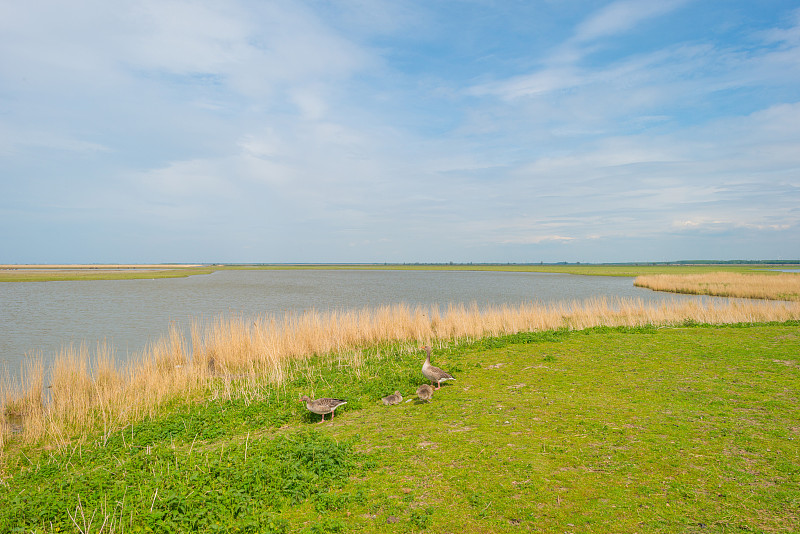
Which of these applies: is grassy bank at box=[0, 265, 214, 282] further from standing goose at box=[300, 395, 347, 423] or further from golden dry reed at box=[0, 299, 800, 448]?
standing goose at box=[300, 395, 347, 423]

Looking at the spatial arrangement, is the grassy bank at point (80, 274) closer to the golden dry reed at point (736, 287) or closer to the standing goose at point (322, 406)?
the standing goose at point (322, 406)

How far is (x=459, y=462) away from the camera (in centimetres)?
626

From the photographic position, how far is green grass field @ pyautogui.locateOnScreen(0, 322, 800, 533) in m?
4.87

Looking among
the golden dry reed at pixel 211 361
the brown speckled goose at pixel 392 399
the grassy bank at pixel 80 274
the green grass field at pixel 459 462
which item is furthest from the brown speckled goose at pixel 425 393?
the grassy bank at pixel 80 274

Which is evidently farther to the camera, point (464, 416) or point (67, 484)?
point (464, 416)

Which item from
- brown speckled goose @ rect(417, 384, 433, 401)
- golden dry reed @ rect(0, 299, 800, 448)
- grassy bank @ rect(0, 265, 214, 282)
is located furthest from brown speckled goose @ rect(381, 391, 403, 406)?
grassy bank @ rect(0, 265, 214, 282)

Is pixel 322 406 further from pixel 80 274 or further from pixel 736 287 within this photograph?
pixel 80 274

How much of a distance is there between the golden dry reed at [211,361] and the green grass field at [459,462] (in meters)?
1.13

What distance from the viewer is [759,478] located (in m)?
5.36

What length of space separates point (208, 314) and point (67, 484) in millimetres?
25108

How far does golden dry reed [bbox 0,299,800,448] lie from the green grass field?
1131 millimetres

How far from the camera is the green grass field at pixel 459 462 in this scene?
4867mm

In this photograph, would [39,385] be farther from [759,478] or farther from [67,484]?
[759,478]

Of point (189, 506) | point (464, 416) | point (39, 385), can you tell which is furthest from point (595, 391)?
point (39, 385)
